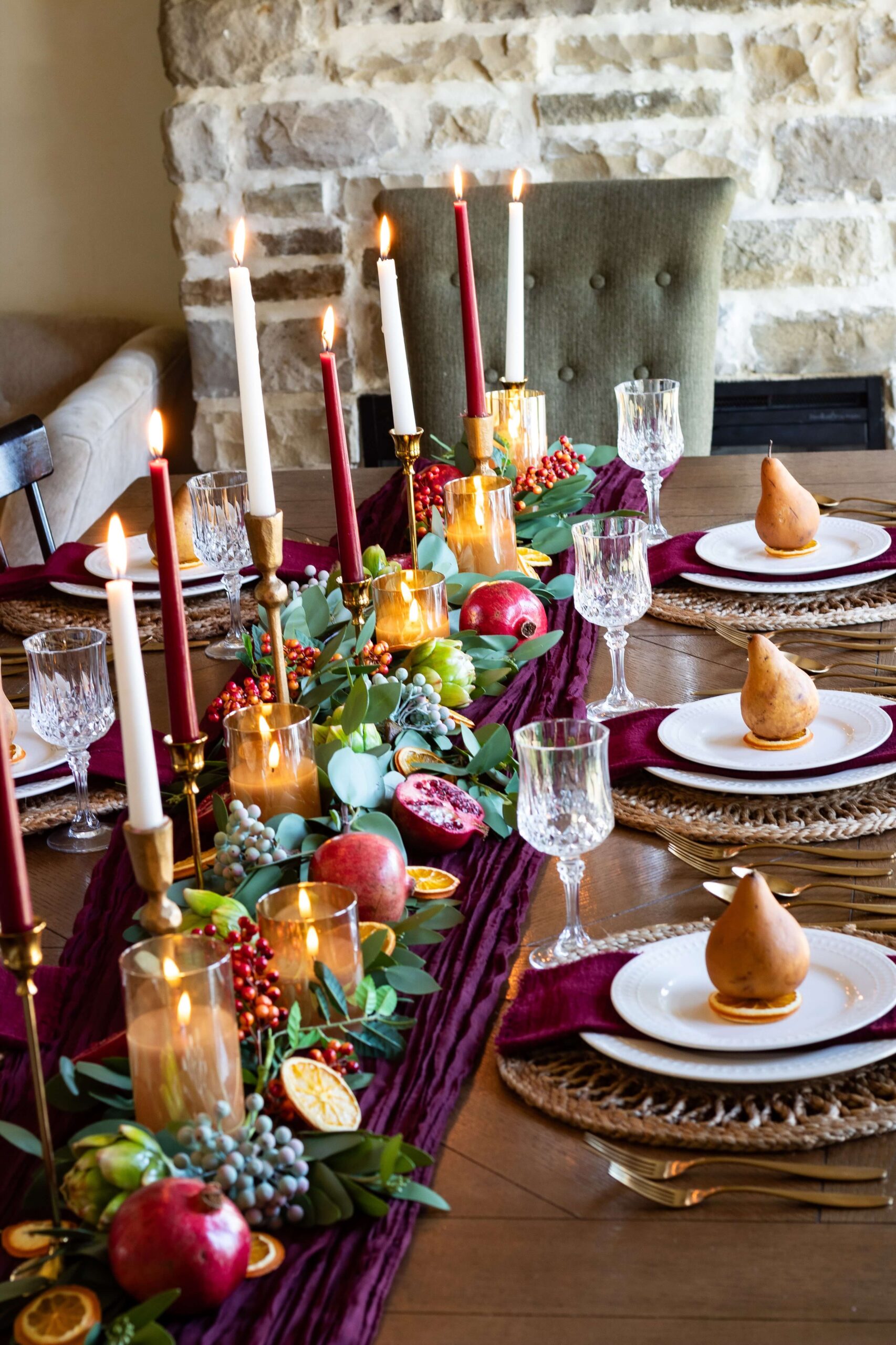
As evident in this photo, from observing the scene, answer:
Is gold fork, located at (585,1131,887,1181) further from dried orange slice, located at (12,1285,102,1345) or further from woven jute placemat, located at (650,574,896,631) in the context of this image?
woven jute placemat, located at (650,574,896,631)

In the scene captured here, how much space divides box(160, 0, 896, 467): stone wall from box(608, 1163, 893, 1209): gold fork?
7.93 feet

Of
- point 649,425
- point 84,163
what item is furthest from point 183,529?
point 84,163

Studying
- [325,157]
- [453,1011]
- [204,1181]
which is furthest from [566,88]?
[204,1181]

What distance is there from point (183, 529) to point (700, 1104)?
3.31ft

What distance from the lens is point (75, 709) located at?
3.51ft

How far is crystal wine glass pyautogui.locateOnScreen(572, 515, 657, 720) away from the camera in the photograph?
44.8 inches

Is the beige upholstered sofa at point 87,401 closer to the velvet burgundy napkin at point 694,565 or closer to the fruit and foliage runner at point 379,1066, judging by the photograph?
the velvet burgundy napkin at point 694,565

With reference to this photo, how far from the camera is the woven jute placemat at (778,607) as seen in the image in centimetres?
135

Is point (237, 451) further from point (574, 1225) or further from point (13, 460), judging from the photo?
point (574, 1225)

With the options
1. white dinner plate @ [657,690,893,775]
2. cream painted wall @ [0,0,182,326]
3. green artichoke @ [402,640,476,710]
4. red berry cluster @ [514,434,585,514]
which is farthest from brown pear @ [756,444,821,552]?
cream painted wall @ [0,0,182,326]

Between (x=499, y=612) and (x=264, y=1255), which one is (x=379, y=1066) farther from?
(x=499, y=612)

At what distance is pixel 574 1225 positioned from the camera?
0.62m

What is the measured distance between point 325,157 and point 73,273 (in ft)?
3.48

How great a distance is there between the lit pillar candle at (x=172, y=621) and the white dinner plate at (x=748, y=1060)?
260 millimetres
